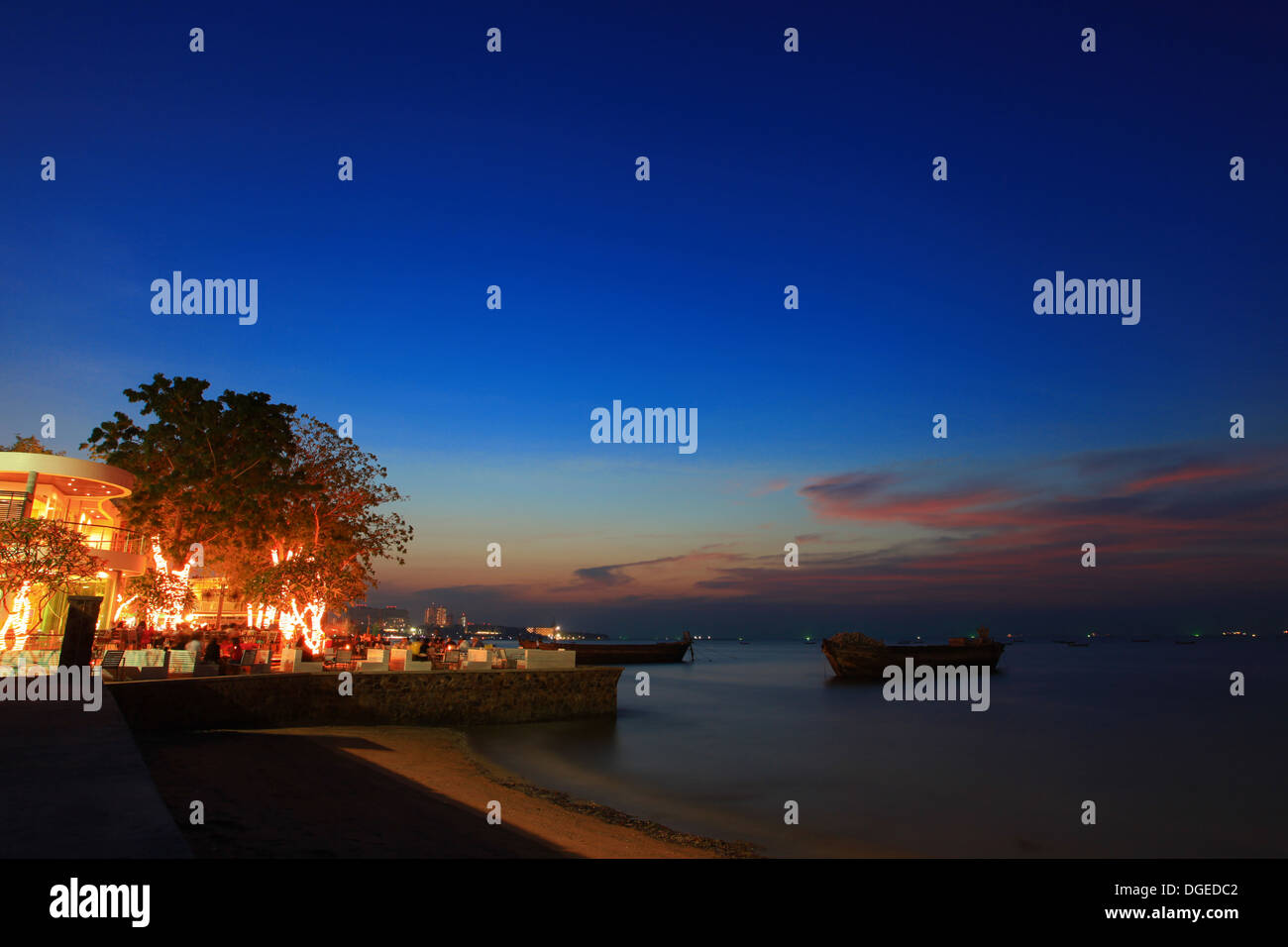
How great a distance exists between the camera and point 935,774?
2458 centimetres

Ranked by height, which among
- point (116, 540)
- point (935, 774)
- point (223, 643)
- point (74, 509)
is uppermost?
point (74, 509)

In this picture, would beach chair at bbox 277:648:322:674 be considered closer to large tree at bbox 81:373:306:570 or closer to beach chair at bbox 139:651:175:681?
beach chair at bbox 139:651:175:681

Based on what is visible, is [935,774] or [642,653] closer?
[935,774]

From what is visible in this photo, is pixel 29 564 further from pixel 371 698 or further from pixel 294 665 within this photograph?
pixel 371 698

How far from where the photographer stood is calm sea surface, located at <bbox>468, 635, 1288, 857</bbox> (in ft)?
56.5

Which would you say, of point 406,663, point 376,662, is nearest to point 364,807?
point 376,662

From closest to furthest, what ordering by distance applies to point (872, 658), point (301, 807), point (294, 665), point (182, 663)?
point (301, 807), point (182, 663), point (294, 665), point (872, 658)

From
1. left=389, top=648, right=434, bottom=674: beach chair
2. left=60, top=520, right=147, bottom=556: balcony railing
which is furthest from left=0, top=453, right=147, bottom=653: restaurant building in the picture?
left=389, top=648, right=434, bottom=674: beach chair

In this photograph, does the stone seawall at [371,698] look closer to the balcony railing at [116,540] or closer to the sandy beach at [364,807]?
the sandy beach at [364,807]

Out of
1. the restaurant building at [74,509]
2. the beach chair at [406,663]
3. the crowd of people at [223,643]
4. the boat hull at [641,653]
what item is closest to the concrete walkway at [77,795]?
the crowd of people at [223,643]

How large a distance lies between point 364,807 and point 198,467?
24690mm

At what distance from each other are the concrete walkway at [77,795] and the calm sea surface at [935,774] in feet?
37.0

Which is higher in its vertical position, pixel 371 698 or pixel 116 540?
pixel 116 540

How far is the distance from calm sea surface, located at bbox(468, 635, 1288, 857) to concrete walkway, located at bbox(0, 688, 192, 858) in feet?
37.0
